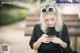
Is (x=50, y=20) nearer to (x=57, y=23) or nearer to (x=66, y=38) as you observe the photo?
(x=57, y=23)

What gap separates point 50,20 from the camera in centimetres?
230

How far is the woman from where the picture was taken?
2312mm

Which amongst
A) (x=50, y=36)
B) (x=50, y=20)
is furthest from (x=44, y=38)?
(x=50, y=20)

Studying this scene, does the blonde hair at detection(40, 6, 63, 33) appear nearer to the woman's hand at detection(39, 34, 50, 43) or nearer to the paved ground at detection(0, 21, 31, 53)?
the woman's hand at detection(39, 34, 50, 43)

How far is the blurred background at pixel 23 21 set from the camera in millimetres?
2316

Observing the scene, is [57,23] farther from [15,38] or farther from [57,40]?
[15,38]

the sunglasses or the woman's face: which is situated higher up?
the sunglasses

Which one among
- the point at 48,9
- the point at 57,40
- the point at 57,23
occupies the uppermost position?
the point at 48,9

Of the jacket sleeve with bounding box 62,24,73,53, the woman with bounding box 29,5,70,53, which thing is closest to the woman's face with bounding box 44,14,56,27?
the woman with bounding box 29,5,70,53

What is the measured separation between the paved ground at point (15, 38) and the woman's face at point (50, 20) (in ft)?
0.64

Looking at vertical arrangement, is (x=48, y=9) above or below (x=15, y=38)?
above

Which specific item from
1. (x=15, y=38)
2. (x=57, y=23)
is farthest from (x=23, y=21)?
(x=57, y=23)

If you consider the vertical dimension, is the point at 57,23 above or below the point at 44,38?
above

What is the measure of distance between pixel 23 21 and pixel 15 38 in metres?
0.15
